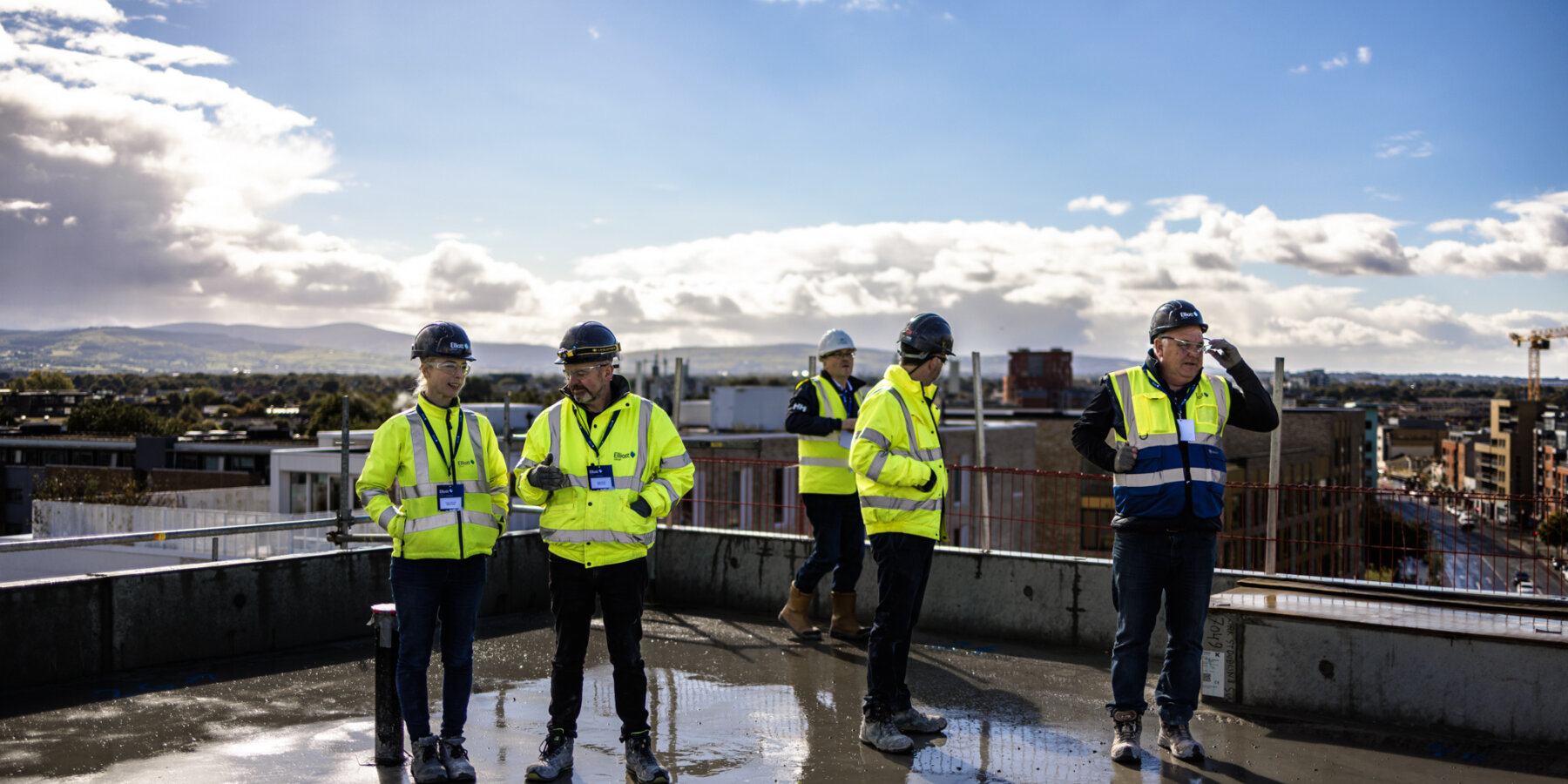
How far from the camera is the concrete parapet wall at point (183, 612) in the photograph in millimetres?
6965

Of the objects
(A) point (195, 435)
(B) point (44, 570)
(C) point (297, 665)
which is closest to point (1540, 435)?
(A) point (195, 435)

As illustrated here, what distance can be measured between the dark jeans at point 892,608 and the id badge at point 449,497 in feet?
6.78

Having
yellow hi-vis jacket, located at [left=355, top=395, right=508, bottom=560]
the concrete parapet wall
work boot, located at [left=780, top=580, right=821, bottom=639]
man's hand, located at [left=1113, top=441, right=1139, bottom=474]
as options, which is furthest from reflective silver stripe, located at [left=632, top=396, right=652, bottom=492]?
the concrete parapet wall

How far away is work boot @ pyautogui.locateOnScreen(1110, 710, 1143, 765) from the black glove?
9.67 ft

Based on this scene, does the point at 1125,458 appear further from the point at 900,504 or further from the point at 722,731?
the point at 722,731

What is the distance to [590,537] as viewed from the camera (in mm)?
5004

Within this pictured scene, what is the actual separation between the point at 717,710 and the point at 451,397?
2502mm

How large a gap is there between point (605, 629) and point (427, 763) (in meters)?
1.00

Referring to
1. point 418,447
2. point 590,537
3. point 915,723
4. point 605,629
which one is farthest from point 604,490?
point 915,723

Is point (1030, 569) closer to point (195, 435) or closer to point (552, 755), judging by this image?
point (552, 755)

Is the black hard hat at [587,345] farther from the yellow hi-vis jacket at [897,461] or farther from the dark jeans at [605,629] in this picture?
the yellow hi-vis jacket at [897,461]

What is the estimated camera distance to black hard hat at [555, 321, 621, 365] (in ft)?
16.7

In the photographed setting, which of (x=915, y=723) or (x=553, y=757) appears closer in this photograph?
(x=553, y=757)

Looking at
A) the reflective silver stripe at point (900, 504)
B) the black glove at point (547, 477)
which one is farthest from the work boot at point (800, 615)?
the black glove at point (547, 477)
